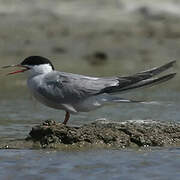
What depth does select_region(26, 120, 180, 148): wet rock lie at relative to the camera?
6.88 metres

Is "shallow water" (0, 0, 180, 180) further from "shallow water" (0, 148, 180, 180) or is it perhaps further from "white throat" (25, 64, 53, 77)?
"white throat" (25, 64, 53, 77)

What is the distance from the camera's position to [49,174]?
6141 millimetres

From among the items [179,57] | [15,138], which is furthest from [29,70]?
[179,57]

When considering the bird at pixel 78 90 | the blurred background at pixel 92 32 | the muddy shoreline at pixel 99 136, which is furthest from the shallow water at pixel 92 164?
the blurred background at pixel 92 32

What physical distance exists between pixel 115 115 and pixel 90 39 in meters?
5.75

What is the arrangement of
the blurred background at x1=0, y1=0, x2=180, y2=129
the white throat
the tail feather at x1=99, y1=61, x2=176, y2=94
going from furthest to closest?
1. the blurred background at x1=0, y1=0, x2=180, y2=129
2. the white throat
3. the tail feather at x1=99, y1=61, x2=176, y2=94

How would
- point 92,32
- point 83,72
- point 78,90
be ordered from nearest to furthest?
point 78,90, point 83,72, point 92,32

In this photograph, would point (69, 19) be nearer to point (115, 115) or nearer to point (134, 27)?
point (134, 27)

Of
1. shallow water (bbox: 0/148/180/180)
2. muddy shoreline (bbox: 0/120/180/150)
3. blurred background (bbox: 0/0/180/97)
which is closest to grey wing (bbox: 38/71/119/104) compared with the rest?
muddy shoreline (bbox: 0/120/180/150)

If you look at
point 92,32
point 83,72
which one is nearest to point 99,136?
point 83,72

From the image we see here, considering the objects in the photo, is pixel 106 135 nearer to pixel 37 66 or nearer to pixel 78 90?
pixel 78 90

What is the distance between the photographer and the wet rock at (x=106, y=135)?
688cm

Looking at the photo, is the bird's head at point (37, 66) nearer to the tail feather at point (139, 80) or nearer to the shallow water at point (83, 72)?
the shallow water at point (83, 72)

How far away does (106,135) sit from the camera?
6918 mm
